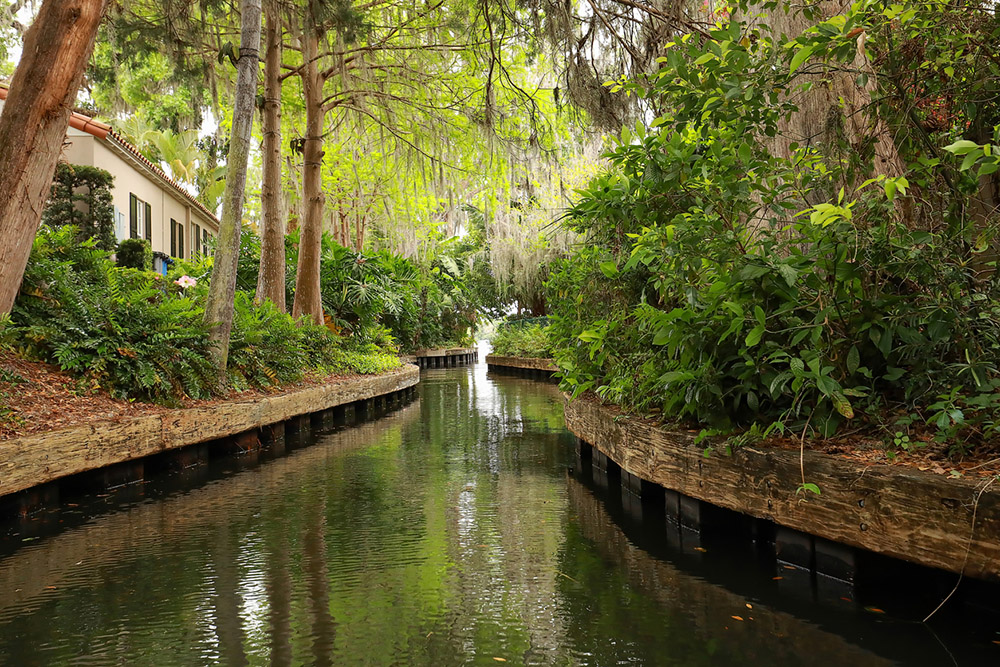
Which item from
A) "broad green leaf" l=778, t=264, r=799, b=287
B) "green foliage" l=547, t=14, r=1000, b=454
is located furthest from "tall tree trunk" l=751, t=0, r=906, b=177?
"broad green leaf" l=778, t=264, r=799, b=287

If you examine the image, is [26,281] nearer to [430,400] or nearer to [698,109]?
[698,109]

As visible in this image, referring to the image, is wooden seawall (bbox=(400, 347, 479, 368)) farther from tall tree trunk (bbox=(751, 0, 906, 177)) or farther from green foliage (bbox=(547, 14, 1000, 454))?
green foliage (bbox=(547, 14, 1000, 454))

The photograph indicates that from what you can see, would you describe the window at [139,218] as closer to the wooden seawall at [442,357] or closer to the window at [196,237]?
the window at [196,237]

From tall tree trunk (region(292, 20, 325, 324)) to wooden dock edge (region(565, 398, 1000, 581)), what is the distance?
10.4 m

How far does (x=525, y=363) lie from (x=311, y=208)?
11228 millimetres

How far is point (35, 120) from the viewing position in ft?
19.9

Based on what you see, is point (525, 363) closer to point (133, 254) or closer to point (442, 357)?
point (442, 357)

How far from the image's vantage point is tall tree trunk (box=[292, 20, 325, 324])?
1376cm

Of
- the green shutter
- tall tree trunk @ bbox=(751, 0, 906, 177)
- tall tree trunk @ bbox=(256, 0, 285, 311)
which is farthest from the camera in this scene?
the green shutter

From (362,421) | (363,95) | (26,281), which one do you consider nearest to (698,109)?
(26,281)

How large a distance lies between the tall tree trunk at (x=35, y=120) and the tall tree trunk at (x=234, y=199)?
2.00 metres

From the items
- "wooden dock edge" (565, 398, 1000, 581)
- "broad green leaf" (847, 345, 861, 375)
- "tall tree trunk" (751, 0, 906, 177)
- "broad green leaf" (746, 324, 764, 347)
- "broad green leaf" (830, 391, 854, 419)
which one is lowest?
"wooden dock edge" (565, 398, 1000, 581)

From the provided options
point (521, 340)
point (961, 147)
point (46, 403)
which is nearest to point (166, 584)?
point (46, 403)

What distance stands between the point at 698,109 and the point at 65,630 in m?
4.08
